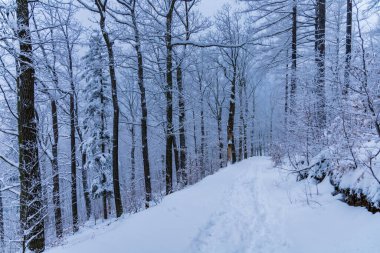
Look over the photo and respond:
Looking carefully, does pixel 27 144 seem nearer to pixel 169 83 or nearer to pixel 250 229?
pixel 250 229

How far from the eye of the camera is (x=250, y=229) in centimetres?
536

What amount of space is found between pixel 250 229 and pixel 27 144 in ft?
17.7

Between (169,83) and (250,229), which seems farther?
(169,83)

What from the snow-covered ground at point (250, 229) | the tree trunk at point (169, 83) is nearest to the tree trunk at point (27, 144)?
the snow-covered ground at point (250, 229)

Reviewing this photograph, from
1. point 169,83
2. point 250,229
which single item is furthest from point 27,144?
point 169,83

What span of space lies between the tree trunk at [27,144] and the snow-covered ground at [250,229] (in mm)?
1278

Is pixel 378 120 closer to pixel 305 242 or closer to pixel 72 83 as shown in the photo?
pixel 305 242

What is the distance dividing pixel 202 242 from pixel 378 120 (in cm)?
346

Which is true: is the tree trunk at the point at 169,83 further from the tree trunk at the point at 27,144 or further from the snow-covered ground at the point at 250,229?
the tree trunk at the point at 27,144

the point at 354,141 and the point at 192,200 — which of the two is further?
the point at 192,200

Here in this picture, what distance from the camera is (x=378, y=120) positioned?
12.9 feet

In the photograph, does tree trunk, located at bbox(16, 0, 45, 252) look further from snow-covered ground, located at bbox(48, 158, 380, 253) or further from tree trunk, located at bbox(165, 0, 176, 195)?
tree trunk, located at bbox(165, 0, 176, 195)

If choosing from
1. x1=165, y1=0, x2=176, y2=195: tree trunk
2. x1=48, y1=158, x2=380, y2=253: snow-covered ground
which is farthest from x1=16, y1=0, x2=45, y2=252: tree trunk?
x1=165, y1=0, x2=176, y2=195: tree trunk

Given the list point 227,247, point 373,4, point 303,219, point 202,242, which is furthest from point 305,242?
point 373,4
